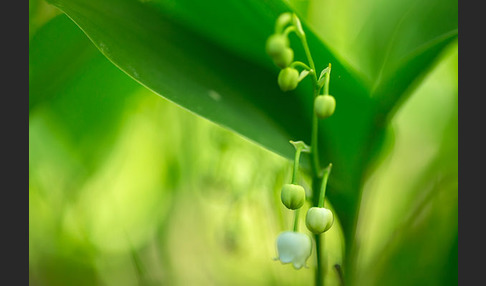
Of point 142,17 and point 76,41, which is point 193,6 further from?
point 76,41

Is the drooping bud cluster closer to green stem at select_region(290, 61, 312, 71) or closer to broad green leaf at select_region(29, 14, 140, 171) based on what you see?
green stem at select_region(290, 61, 312, 71)

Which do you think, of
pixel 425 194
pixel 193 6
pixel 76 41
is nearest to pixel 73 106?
pixel 76 41

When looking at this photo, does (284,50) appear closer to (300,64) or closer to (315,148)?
(300,64)

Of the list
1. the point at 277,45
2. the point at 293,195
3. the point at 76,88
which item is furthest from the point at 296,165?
the point at 76,88

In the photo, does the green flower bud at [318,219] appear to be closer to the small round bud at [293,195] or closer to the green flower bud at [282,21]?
the small round bud at [293,195]

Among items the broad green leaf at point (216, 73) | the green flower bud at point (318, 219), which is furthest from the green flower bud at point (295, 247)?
the broad green leaf at point (216, 73)
